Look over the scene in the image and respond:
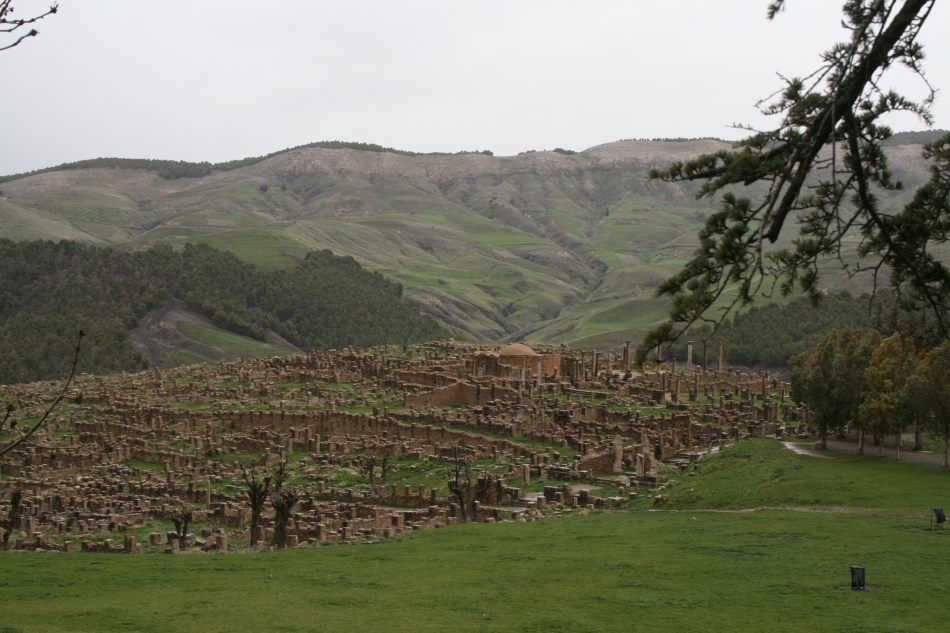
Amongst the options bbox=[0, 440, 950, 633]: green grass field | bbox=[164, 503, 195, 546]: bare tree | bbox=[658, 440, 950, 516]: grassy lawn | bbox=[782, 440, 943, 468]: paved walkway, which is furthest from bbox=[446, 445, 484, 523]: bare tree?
bbox=[782, 440, 943, 468]: paved walkway

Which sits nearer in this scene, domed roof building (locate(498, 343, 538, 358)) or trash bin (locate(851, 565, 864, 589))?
trash bin (locate(851, 565, 864, 589))

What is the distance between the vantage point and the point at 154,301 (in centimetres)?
9869

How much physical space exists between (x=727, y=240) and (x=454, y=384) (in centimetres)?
4257

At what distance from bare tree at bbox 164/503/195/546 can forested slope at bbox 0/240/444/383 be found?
49.7m

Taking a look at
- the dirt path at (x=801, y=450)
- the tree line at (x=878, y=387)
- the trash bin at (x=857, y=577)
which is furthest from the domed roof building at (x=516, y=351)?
the trash bin at (x=857, y=577)

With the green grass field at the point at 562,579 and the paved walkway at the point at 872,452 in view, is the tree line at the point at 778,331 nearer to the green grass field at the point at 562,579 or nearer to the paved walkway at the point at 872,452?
the paved walkway at the point at 872,452

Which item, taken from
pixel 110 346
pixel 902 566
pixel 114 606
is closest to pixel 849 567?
pixel 902 566

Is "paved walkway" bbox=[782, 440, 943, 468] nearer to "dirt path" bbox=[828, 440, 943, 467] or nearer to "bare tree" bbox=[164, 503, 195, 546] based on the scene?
"dirt path" bbox=[828, 440, 943, 467]

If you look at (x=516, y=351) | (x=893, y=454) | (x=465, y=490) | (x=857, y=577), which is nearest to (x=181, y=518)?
(x=465, y=490)

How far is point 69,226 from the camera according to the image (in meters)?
171

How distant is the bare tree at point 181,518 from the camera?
26.4 metres

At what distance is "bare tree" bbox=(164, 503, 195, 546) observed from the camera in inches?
1040

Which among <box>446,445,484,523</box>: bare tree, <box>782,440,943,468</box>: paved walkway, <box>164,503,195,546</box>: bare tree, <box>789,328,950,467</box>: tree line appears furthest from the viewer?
<box>782,440,943,468</box>: paved walkway

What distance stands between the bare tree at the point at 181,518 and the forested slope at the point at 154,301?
49.7 meters
